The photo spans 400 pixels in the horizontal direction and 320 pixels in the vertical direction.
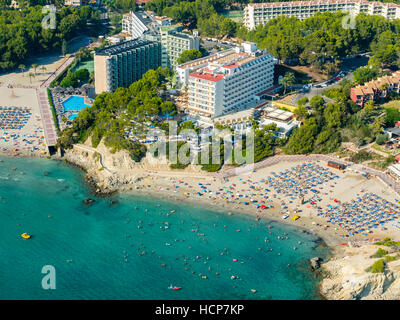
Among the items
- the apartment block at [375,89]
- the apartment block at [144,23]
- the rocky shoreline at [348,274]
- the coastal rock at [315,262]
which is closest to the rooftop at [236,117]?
the rocky shoreline at [348,274]

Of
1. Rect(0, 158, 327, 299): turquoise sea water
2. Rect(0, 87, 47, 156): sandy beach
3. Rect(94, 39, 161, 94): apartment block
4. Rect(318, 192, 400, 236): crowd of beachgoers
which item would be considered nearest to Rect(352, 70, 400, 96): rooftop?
Rect(318, 192, 400, 236): crowd of beachgoers

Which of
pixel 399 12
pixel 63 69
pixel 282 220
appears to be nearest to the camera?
pixel 282 220

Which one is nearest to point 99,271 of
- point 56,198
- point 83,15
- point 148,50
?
point 56,198

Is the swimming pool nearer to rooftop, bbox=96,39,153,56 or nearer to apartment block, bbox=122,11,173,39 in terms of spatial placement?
rooftop, bbox=96,39,153,56

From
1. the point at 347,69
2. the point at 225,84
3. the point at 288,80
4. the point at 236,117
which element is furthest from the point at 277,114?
the point at 347,69

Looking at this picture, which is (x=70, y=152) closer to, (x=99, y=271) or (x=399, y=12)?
(x=99, y=271)

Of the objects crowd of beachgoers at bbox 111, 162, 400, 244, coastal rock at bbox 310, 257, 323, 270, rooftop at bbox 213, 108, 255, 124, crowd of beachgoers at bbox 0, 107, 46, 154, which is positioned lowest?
coastal rock at bbox 310, 257, 323, 270
